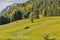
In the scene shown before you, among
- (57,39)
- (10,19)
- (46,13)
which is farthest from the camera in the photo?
(10,19)

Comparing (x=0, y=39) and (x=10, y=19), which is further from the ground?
(x=0, y=39)

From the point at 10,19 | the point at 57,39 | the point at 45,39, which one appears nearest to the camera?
the point at 45,39

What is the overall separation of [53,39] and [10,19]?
446ft

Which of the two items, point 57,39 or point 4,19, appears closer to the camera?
point 57,39

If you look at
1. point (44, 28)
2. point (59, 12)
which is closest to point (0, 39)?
point (44, 28)

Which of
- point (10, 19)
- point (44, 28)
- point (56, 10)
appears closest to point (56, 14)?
point (56, 10)

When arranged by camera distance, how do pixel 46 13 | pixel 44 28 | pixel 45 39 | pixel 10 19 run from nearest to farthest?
pixel 45 39, pixel 44 28, pixel 46 13, pixel 10 19

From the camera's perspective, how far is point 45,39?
5075cm

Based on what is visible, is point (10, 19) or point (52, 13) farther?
point (10, 19)

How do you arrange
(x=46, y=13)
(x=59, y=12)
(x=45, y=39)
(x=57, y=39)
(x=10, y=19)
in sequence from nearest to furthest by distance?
(x=45, y=39), (x=57, y=39), (x=59, y=12), (x=46, y=13), (x=10, y=19)

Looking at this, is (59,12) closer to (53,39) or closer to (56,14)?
(56,14)

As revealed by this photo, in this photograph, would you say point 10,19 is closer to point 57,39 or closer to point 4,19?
point 4,19

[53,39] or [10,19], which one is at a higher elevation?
[53,39]

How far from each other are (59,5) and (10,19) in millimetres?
51302
